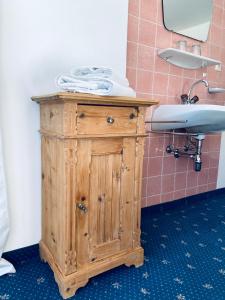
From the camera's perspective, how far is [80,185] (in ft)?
3.35

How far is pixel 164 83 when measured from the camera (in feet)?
5.88

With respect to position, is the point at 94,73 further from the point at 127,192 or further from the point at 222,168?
the point at 222,168

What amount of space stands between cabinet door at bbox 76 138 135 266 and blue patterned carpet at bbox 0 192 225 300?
0.15 metres

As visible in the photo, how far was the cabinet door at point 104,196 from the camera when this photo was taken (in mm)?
1033

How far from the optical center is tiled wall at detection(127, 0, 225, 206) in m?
1.63

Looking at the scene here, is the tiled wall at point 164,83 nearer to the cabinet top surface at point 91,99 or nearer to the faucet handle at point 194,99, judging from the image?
the faucet handle at point 194,99

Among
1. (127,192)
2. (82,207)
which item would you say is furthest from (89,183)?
(127,192)

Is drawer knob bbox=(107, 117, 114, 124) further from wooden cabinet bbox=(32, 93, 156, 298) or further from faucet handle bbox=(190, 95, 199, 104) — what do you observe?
faucet handle bbox=(190, 95, 199, 104)

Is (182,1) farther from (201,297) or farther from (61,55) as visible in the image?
(201,297)

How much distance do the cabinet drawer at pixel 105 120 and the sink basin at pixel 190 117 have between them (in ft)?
1.54

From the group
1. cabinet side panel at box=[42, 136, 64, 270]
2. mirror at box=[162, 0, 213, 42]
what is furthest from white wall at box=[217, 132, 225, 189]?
cabinet side panel at box=[42, 136, 64, 270]

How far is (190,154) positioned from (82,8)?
120 centimetres

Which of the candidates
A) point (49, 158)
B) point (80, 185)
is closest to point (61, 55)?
point (49, 158)

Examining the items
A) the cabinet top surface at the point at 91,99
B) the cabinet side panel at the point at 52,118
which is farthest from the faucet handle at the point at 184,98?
the cabinet side panel at the point at 52,118
